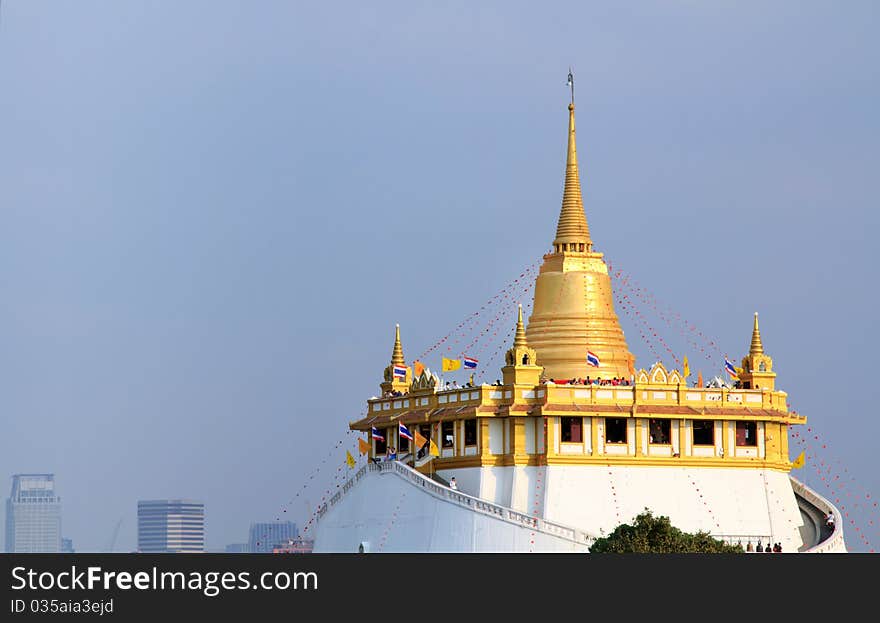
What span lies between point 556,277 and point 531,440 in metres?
11.0

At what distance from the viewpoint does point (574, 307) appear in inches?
5098

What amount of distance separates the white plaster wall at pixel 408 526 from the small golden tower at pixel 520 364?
6.78 metres

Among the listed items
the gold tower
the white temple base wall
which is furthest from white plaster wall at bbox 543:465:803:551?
the gold tower

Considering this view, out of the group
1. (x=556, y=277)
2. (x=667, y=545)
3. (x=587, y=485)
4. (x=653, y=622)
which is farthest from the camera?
(x=556, y=277)

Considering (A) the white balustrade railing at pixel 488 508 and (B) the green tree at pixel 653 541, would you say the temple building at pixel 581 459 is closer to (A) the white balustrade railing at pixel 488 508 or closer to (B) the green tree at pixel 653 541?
(A) the white balustrade railing at pixel 488 508

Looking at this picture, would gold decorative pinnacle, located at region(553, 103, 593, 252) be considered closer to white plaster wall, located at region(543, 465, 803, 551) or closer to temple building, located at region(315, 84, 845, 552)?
temple building, located at region(315, 84, 845, 552)

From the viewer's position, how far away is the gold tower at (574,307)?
12812cm

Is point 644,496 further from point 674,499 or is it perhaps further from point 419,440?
point 419,440

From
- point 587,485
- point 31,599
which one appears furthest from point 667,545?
point 31,599

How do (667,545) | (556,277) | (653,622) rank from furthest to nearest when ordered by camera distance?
(556,277)
(667,545)
(653,622)

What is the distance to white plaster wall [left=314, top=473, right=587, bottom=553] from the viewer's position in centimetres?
11775

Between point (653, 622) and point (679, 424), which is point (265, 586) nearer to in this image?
point (653, 622)

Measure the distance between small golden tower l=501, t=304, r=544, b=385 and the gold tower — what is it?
391cm

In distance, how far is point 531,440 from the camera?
123 meters
